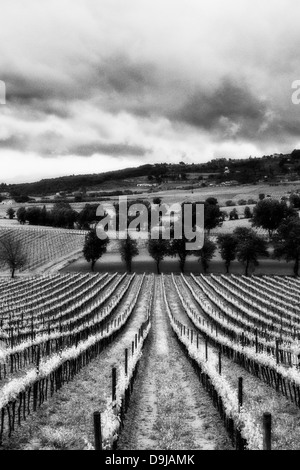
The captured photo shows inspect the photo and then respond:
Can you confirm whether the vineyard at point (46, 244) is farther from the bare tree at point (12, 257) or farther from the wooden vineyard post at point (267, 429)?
the wooden vineyard post at point (267, 429)

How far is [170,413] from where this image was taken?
15.7 meters

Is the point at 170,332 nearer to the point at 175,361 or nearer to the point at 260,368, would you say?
the point at 175,361

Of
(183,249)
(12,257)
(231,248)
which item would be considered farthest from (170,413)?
(12,257)

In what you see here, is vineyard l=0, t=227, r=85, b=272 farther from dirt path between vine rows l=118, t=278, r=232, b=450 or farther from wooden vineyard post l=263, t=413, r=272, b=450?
wooden vineyard post l=263, t=413, r=272, b=450

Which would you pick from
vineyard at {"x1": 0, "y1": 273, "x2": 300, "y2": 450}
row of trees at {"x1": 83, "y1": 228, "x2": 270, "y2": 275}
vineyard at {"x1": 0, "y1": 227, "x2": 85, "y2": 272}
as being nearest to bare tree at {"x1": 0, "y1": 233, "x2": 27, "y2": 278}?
vineyard at {"x1": 0, "y1": 227, "x2": 85, "y2": 272}

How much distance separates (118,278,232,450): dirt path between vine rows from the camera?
43.0 feet

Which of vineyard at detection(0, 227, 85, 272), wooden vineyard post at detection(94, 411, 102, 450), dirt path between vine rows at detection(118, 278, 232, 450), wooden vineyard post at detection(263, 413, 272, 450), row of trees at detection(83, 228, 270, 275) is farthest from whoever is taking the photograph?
vineyard at detection(0, 227, 85, 272)

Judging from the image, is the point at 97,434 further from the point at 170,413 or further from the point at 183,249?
the point at 183,249

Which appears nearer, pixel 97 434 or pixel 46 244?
pixel 97 434

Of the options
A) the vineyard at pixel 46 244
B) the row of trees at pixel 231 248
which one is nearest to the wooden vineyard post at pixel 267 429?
the row of trees at pixel 231 248

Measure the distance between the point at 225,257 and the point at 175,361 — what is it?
7539 cm

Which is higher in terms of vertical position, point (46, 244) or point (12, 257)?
point (46, 244)

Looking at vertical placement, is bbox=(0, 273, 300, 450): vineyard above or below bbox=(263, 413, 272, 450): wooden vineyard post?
below

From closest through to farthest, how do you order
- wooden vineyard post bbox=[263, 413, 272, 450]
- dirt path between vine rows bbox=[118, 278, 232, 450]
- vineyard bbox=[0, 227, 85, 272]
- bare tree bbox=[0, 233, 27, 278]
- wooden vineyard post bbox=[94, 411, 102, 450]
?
wooden vineyard post bbox=[263, 413, 272, 450], wooden vineyard post bbox=[94, 411, 102, 450], dirt path between vine rows bbox=[118, 278, 232, 450], bare tree bbox=[0, 233, 27, 278], vineyard bbox=[0, 227, 85, 272]
